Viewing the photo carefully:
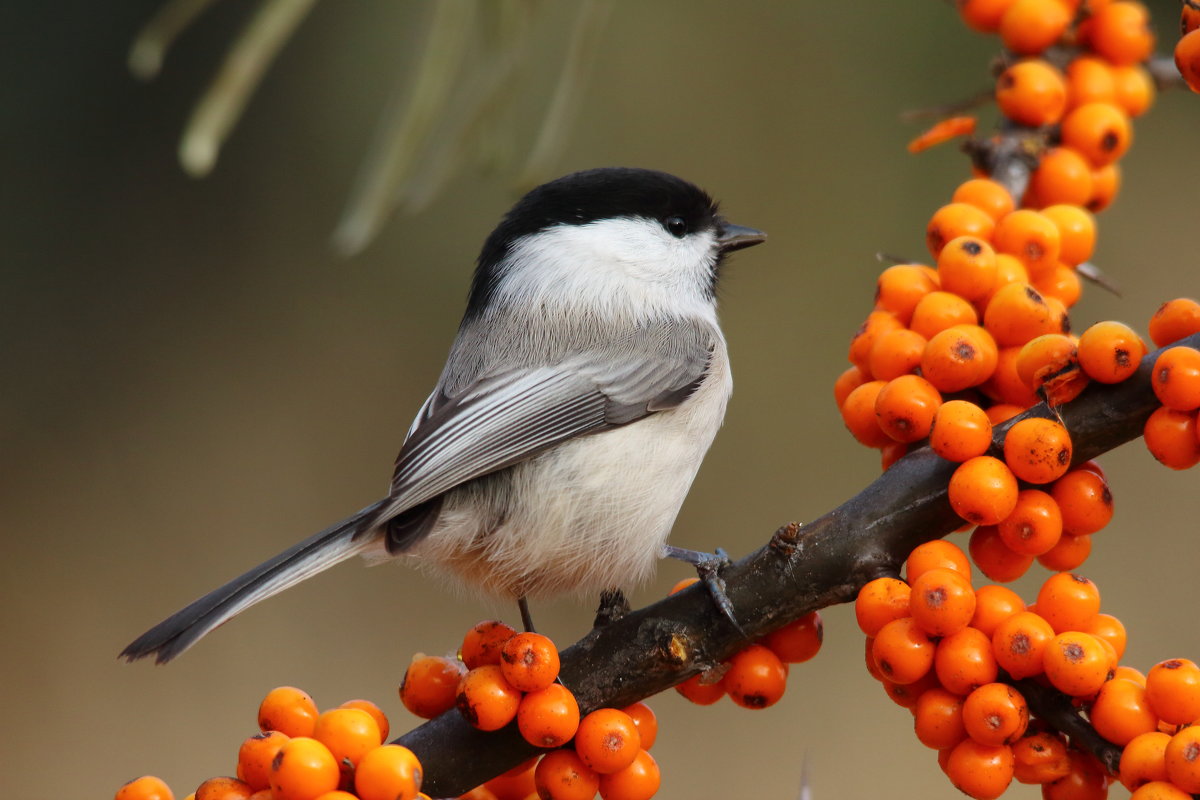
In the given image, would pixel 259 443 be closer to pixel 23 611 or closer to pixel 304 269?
pixel 304 269

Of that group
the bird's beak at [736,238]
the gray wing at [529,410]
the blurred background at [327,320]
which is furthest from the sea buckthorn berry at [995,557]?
the blurred background at [327,320]

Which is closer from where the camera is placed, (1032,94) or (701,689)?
(701,689)

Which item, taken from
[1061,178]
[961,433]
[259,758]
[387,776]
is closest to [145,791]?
[259,758]

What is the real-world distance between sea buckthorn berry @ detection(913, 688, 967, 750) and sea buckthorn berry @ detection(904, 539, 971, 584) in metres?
0.09

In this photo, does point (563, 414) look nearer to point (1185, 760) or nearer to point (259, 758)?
point (259, 758)

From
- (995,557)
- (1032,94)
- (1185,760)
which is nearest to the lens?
(1185,760)

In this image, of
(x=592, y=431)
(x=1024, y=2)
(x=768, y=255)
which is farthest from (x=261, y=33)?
(x=768, y=255)

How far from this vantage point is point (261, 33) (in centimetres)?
105

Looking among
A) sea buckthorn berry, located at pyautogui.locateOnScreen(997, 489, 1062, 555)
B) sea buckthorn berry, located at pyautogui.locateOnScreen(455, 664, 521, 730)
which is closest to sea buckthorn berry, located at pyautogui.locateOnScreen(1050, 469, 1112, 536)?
sea buckthorn berry, located at pyautogui.locateOnScreen(997, 489, 1062, 555)

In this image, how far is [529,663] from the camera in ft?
2.91

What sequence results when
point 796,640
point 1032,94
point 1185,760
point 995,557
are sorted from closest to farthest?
1. point 1185,760
2. point 995,557
3. point 796,640
4. point 1032,94

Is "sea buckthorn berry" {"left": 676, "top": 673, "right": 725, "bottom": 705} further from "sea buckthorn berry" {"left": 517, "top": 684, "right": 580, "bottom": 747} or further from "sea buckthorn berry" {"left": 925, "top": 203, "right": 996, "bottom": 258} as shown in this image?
"sea buckthorn berry" {"left": 925, "top": 203, "right": 996, "bottom": 258}

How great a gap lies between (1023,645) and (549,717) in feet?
1.17

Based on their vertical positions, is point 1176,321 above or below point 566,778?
above
